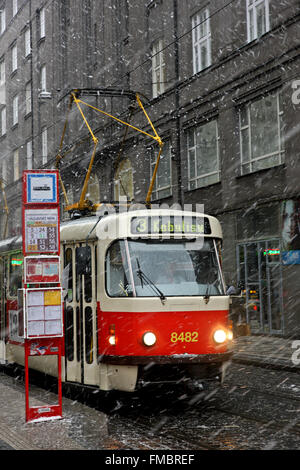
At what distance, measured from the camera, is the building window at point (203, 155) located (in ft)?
74.7

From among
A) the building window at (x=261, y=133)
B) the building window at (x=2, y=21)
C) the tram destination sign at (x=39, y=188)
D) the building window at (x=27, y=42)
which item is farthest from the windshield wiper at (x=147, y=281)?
the building window at (x=2, y=21)

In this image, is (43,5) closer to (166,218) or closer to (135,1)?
(135,1)

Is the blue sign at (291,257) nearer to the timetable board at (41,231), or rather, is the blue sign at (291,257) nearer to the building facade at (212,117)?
the building facade at (212,117)

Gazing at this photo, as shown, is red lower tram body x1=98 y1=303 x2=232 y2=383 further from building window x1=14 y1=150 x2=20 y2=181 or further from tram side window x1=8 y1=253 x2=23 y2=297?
building window x1=14 y1=150 x2=20 y2=181

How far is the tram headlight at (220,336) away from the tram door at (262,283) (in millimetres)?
9453

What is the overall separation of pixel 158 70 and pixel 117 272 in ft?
59.4

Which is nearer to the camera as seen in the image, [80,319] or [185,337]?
[185,337]

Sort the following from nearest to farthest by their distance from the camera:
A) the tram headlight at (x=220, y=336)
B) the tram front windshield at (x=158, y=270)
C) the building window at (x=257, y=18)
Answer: the tram front windshield at (x=158, y=270) → the tram headlight at (x=220, y=336) → the building window at (x=257, y=18)

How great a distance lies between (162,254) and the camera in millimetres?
9648

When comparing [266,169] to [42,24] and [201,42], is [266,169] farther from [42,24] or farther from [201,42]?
[42,24]

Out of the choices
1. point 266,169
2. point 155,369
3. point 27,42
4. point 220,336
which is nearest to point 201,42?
point 266,169

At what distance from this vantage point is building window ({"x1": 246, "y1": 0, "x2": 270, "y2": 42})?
20.0 meters

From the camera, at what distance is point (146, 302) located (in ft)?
30.3
